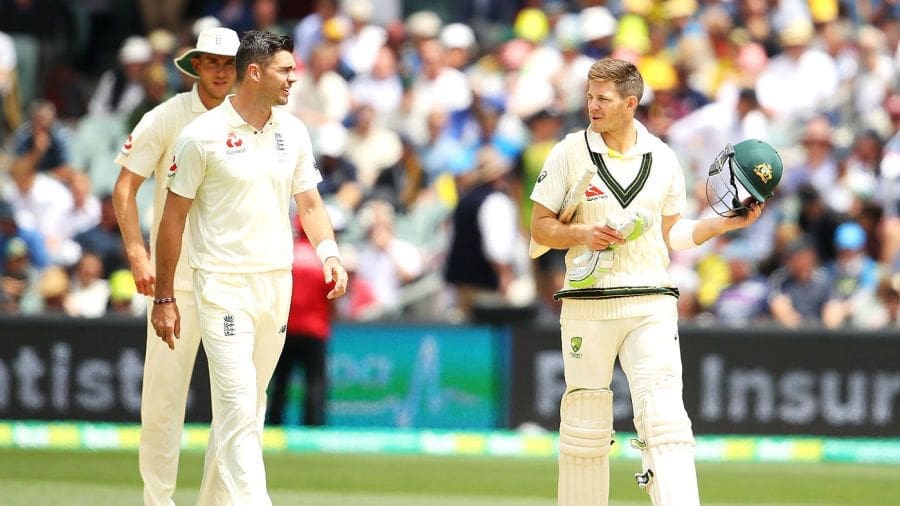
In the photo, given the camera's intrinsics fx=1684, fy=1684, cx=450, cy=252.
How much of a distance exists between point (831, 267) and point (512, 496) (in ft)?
15.3

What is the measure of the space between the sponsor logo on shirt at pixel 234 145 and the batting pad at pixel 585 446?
1.64 m

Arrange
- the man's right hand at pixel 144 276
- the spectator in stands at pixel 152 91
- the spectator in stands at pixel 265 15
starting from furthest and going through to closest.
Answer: the spectator in stands at pixel 265 15 < the spectator in stands at pixel 152 91 < the man's right hand at pixel 144 276

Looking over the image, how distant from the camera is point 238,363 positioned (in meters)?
6.52

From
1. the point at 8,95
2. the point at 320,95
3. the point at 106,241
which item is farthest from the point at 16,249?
the point at 8,95

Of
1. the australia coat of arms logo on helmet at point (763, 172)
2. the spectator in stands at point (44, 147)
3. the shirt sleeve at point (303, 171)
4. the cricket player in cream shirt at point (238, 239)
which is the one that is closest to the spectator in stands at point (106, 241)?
the spectator in stands at point (44, 147)

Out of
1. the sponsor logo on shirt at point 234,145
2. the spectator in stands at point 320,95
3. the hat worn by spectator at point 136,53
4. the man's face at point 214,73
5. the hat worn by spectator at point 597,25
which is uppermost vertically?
the hat worn by spectator at point 597,25

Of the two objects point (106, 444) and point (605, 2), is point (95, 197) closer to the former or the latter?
point (106, 444)

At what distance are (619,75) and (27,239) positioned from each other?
7.95 meters

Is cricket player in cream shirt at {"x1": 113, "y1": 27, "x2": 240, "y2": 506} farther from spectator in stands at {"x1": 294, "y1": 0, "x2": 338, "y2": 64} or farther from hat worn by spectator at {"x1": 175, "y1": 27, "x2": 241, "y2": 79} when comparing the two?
spectator in stands at {"x1": 294, "y1": 0, "x2": 338, "y2": 64}

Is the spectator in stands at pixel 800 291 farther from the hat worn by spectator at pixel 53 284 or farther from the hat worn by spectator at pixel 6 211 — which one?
the hat worn by spectator at pixel 6 211

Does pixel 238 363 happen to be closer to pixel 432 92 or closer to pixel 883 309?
pixel 883 309

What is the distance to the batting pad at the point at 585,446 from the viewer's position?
264 inches

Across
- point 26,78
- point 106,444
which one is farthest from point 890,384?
point 26,78

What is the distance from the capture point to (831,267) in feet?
41.9
